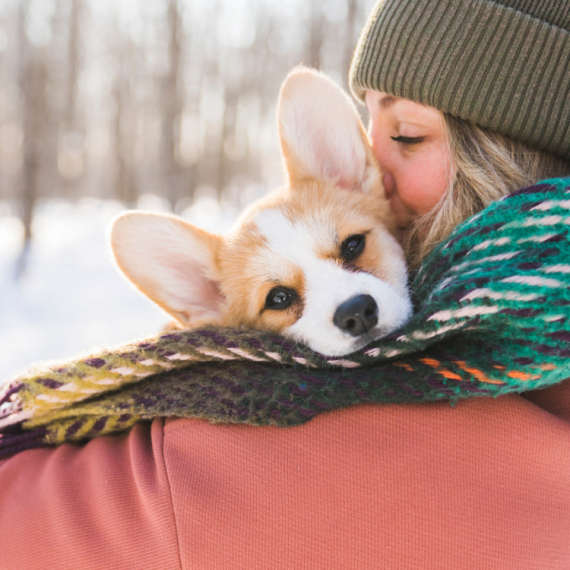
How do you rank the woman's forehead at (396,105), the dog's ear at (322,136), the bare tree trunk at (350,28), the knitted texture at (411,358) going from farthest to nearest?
the bare tree trunk at (350,28)
the dog's ear at (322,136)
the woman's forehead at (396,105)
the knitted texture at (411,358)

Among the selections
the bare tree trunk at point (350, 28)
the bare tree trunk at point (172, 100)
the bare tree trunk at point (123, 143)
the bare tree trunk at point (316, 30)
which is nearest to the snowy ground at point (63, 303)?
the bare tree trunk at point (172, 100)

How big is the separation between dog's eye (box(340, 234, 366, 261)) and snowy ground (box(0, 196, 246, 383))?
1.48 metres

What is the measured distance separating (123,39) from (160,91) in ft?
6.48

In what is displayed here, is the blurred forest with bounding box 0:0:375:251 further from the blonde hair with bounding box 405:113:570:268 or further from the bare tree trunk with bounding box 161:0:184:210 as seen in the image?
the blonde hair with bounding box 405:113:570:268

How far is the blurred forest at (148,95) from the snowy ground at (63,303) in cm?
113

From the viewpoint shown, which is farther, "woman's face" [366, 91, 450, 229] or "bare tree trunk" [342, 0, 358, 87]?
"bare tree trunk" [342, 0, 358, 87]

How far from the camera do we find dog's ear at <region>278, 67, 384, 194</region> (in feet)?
6.59

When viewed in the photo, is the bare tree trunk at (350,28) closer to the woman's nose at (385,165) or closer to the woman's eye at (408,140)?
the woman's nose at (385,165)

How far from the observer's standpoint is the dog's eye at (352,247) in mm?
1829

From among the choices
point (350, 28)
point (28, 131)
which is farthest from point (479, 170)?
point (350, 28)

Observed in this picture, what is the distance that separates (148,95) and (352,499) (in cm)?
1944

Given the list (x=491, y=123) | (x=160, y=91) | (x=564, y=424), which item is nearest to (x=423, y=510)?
(x=564, y=424)

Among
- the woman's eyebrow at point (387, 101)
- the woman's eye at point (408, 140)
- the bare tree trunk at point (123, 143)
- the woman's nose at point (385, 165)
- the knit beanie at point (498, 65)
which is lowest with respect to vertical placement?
the bare tree trunk at point (123, 143)

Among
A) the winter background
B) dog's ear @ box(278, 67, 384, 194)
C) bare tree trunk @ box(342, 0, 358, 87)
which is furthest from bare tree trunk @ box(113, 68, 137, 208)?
dog's ear @ box(278, 67, 384, 194)
